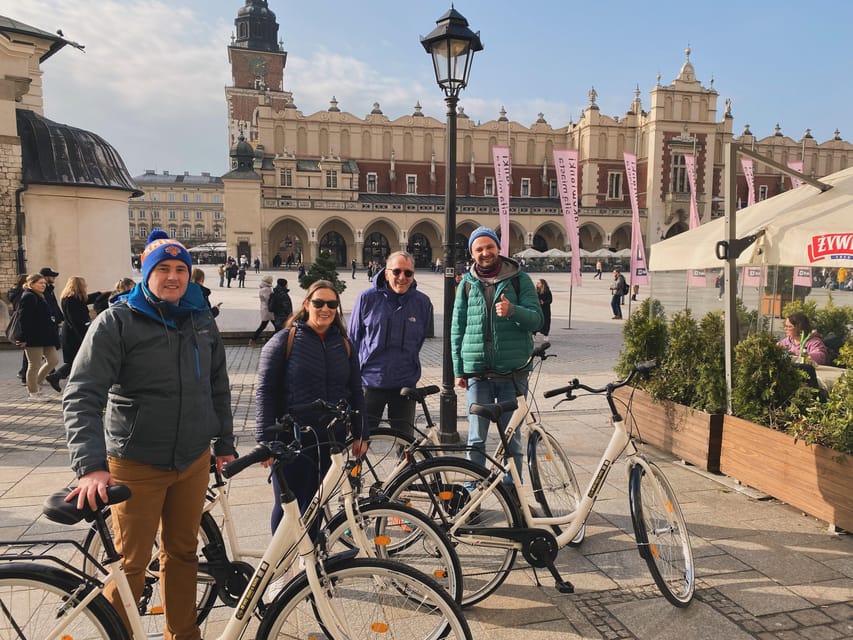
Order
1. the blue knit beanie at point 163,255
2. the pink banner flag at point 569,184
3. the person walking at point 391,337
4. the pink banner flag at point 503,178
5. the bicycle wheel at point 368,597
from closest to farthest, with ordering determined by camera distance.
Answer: the bicycle wheel at point 368,597
the blue knit beanie at point 163,255
the person walking at point 391,337
the pink banner flag at point 569,184
the pink banner flag at point 503,178

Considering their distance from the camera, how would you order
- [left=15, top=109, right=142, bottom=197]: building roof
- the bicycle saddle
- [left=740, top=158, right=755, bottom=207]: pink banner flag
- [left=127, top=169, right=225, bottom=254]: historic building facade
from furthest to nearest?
[left=127, top=169, right=225, bottom=254]: historic building facade
[left=740, top=158, right=755, bottom=207]: pink banner flag
[left=15, top=109, right=142, bottom=197]: building roof
the bicycle saddle

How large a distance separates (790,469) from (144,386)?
4048mm

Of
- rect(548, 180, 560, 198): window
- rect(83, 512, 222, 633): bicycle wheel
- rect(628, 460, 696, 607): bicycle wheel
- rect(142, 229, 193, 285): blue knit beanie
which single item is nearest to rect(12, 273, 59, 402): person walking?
rect(83, 512, 222, 633): bicycle wheel

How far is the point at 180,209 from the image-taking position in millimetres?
97312

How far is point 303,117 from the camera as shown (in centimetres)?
4991

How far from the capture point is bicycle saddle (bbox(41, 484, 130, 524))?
183cm

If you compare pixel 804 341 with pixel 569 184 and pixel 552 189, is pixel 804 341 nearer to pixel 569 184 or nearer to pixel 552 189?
pixel 569 184

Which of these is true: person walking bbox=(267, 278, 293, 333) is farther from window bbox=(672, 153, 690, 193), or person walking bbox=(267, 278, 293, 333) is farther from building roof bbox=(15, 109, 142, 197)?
window bbox=(672, 153, 690, 193)

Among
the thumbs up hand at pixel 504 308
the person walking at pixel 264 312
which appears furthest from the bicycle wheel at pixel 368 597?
the person walking at pixel 264 312

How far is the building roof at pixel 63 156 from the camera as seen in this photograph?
542 inches

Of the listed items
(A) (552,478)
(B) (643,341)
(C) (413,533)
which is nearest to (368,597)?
(C) (413,533)

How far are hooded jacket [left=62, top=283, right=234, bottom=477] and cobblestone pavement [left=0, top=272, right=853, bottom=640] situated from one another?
3.79 feet

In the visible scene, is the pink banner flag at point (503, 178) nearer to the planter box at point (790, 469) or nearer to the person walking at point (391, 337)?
the planter box at point (790, 469)

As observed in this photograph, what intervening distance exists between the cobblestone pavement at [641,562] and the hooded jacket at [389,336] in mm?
1289
